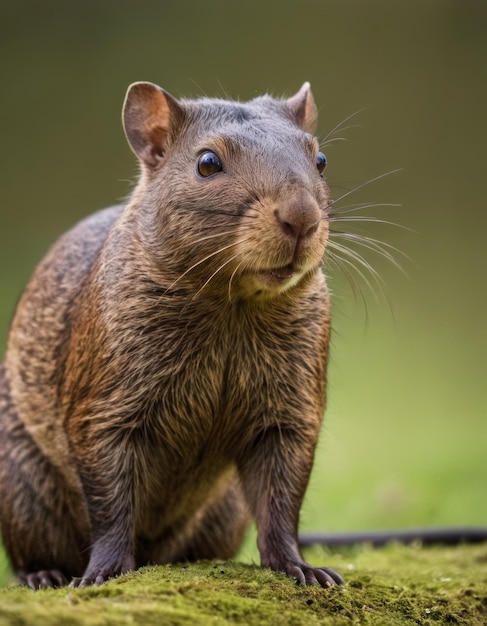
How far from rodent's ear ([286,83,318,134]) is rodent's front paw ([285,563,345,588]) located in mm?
2507

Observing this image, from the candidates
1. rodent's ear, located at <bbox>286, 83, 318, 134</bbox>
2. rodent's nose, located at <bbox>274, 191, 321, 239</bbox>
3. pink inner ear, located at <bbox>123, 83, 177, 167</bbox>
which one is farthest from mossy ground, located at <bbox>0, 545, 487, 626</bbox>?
rodent's ear, located at <bbox>286, 83, 318, 134</bbox>

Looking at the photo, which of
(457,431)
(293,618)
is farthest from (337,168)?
(293,618)

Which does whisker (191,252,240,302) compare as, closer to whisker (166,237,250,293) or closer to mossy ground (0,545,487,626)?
whisker (166,237,250,293)

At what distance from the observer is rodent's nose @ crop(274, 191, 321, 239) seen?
5.07 m

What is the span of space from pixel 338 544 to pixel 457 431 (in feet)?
20.4

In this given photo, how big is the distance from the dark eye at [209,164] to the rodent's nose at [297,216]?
0.62 m

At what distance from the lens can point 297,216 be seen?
5.06m

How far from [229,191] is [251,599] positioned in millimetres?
1968

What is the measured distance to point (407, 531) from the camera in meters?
8.73

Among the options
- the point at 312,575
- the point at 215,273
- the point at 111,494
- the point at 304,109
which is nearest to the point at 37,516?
the point at 111,494

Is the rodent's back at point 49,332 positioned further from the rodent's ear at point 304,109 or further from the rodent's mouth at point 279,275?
the rodent's mouth at point 279,275

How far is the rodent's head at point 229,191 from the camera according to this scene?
519cm

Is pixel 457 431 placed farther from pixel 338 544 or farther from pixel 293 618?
pixel 293 618

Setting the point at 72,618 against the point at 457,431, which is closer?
the point at 72,618
